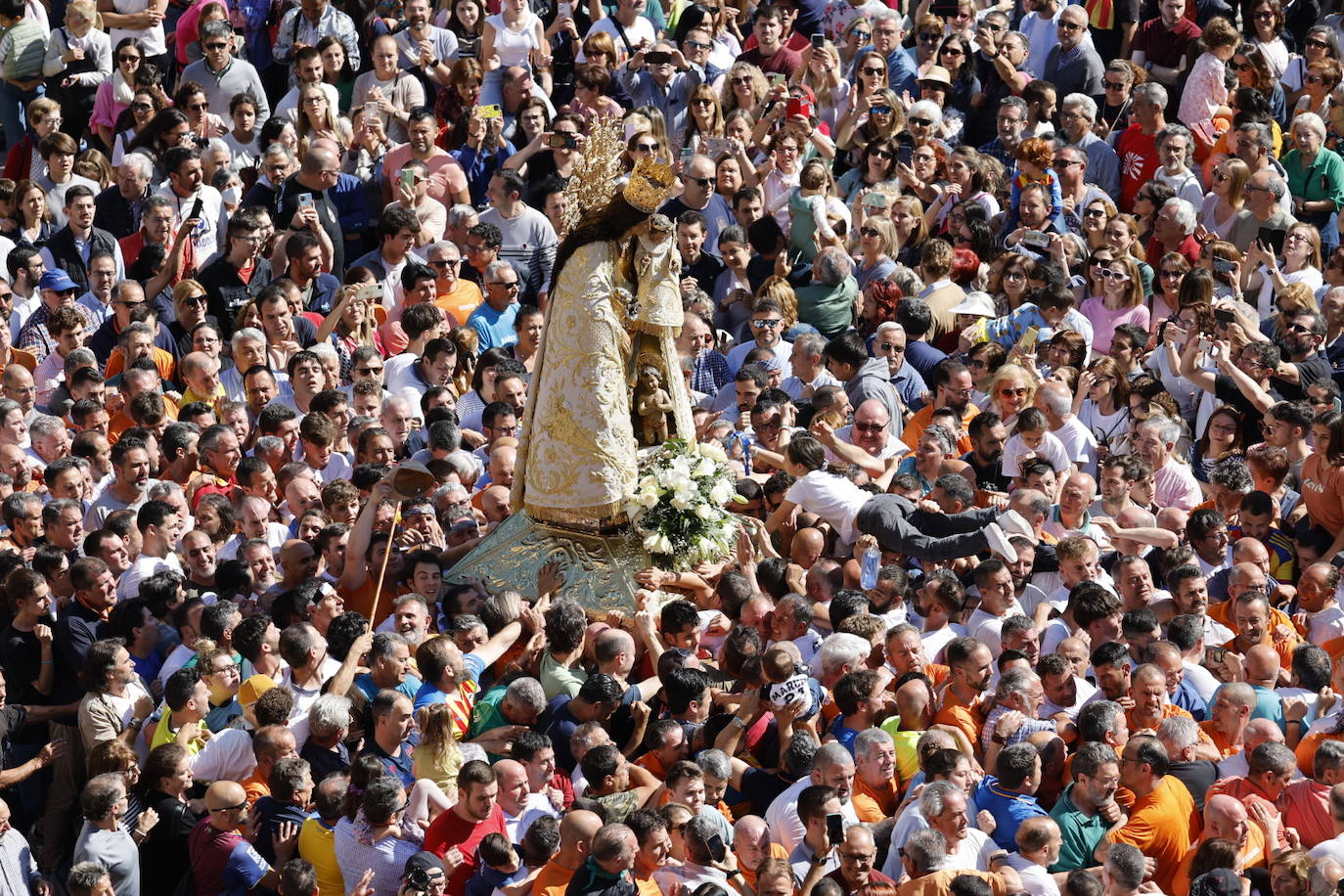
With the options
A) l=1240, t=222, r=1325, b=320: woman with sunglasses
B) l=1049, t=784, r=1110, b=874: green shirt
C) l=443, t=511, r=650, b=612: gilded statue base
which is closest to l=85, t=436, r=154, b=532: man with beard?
l=443, t=511, r=650, b=612: gilded statue base

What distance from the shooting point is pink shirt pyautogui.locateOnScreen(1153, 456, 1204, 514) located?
16.7m

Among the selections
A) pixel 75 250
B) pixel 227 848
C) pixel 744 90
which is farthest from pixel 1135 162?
pixel 227 848

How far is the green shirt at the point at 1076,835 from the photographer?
13.0 meters

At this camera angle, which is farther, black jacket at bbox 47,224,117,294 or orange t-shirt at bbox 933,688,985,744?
black jacket at bbox 47,224,117,294

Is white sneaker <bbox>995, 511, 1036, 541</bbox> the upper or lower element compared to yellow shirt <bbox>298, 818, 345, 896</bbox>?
upper

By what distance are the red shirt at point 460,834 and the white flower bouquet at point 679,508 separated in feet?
8.61

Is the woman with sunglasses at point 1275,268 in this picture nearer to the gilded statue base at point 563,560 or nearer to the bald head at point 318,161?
the gilded statue base at point 563,560

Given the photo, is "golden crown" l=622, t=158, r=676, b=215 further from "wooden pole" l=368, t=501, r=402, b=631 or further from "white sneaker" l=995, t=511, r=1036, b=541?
"white sneaker" l=995, t=511, r=1036, b=541

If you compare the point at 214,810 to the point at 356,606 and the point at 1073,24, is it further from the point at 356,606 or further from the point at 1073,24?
the point at 1073,24

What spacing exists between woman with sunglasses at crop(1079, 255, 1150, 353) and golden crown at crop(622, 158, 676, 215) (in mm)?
4740

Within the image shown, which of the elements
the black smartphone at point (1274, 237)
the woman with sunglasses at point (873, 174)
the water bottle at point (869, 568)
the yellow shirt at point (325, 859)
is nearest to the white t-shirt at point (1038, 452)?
the water bottle at point (869, 568)

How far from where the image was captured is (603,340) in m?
14.9

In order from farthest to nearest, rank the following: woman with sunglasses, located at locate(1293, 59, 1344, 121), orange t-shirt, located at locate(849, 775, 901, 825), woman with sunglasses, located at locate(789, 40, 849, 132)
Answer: woman with sunglasses, located at locate(1293, 59, 1344, 121) < woman with sunglasses, located at locate(789, 40, 849, 132) < orange t-shirt, located at locate(849, 775, 901, 825)

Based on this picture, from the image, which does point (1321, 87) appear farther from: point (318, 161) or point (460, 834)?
point (460, 834)
